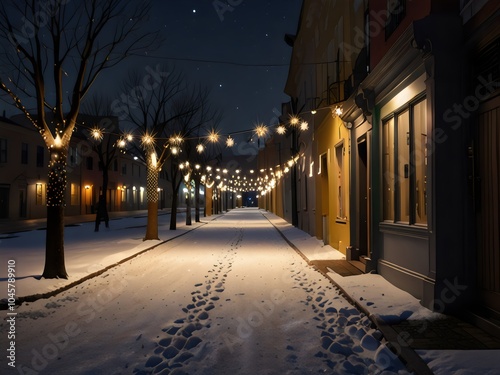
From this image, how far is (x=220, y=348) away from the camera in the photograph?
224 inches

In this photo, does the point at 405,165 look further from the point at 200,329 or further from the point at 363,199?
the point at 200,329

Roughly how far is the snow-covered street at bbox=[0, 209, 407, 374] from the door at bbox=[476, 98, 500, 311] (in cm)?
166

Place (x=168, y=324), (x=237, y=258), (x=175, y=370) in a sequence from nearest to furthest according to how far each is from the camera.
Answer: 1. (x=175, y=370)
2. (x=168, y=324)
3. (x=237, y=258)

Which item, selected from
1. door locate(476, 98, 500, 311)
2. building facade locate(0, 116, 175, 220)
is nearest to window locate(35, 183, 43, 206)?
building facade locate(0, 116, 175, 220)

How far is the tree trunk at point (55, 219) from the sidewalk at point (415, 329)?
585 cm

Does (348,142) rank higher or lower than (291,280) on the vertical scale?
higher

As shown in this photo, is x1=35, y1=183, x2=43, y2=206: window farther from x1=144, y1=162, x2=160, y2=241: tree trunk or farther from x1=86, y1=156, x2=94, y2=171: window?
x1=144, y1=162, x2=160, y2=241: tree trunk

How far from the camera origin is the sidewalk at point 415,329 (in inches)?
207

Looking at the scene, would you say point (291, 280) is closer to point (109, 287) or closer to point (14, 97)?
point (109, 287)

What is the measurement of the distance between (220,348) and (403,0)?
23.8ft

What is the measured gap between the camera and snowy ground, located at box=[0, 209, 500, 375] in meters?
5.14

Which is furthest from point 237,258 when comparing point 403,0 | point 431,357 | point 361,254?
point 431,357

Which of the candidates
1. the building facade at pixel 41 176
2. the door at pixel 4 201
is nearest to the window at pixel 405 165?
the building facade at pixel 41 176

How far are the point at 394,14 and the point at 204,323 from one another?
7084 mm
